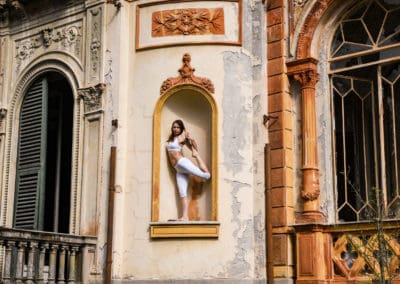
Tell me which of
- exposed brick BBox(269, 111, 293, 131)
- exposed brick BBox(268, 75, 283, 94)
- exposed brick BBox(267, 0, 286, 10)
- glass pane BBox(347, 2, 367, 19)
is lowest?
exposed brick BBox(269, 111, 293, 131)

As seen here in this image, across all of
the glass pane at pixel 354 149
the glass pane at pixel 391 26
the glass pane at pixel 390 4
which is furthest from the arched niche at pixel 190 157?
the glass pane at pixel 390 4

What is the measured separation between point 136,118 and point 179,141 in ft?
2.85

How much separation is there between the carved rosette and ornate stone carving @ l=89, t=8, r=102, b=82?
224 millimetres

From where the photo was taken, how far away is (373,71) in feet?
39.1

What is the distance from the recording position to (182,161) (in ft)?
40.8

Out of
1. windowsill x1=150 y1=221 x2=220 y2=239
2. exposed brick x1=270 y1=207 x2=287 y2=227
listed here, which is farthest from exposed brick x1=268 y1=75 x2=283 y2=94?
windowsill x1=150 y1=221 x2=220 y2=239

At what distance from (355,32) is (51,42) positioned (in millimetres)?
6004

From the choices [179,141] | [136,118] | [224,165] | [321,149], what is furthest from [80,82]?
[321,149]

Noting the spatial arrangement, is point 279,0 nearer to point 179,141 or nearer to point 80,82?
point 179,141

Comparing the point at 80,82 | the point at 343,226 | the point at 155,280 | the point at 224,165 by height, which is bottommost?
the point at 155,280

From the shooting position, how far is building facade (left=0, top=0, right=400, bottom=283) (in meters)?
11.6

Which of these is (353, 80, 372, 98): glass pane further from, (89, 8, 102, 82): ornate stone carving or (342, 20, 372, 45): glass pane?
(89, 8, 102, 82): ornate stone carving

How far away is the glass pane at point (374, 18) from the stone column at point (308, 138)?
1.02 m

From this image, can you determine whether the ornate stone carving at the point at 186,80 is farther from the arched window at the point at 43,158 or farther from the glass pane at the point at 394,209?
the glass pane at the point at 394,209
